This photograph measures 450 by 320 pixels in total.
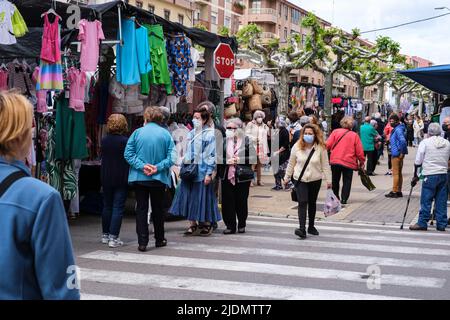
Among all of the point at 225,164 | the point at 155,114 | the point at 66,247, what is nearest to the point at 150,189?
the point at 155,114

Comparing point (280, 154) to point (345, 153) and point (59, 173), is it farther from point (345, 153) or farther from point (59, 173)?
point (59, 173)

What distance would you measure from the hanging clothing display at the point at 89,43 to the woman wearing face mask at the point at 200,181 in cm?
178

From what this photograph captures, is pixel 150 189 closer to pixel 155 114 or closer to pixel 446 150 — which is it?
pixel 155 114

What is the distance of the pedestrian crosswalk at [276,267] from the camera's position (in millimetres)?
6668

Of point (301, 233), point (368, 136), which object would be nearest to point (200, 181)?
point (301, 233)

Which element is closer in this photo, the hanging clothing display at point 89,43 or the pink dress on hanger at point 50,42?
the pink dress on hanger at point 50,42

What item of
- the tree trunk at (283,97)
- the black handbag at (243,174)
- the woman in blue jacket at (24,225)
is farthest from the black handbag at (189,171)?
the tree trunk at (283,97)

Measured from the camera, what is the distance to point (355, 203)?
48.5 ft

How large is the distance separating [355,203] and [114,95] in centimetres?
611

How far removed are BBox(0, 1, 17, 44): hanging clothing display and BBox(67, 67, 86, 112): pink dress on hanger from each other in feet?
5.85

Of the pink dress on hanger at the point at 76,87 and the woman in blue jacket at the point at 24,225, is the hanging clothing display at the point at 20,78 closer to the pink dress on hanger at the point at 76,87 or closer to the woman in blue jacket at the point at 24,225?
the pink dress on hanger at the point at 76,87

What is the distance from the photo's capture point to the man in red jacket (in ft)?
45.8

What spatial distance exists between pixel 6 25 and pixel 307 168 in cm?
473

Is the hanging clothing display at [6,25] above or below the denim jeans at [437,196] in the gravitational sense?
above
